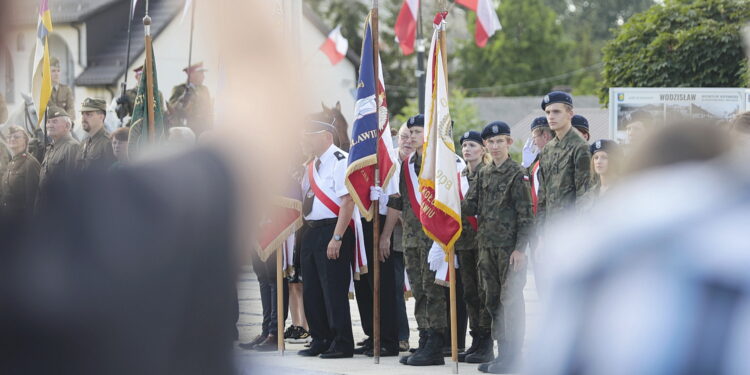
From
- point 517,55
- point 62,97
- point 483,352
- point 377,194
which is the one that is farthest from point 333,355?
point 517,55

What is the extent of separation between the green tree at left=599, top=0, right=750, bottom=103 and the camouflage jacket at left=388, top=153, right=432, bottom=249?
1704 centimetres

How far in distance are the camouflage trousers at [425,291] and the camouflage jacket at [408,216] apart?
0.06 meters

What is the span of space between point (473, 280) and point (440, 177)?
1047 millimetres

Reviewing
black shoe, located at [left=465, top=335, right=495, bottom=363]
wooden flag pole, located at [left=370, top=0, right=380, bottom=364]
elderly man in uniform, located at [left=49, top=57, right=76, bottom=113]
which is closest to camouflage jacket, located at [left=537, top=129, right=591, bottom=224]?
black shoe, located at [left=465, top=335, right=495, bottom=363]

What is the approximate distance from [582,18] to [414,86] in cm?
4268

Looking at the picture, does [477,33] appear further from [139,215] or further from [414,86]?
[414,86]

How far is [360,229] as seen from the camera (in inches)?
406

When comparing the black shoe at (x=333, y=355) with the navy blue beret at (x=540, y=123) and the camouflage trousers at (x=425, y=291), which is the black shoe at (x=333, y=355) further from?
the navy blue beret at (x=540, y=123)

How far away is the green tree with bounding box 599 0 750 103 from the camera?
26.8m

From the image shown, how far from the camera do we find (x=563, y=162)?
879 centimetres

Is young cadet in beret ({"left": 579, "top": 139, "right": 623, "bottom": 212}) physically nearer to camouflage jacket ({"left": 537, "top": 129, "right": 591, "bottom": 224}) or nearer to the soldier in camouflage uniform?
camouflage jacket ({"left": 537, "top": 129, "right": 591, "bottom": 224})

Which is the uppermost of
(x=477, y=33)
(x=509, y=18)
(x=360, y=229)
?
(x=509, y=18)

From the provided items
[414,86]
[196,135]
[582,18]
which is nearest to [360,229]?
[196,135]

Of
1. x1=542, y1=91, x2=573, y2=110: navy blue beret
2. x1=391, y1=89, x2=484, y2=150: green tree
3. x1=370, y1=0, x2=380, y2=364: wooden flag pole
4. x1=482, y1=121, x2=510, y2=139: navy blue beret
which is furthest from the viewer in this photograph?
x1=391, y1=89, x2=484, y2=150: green tree
